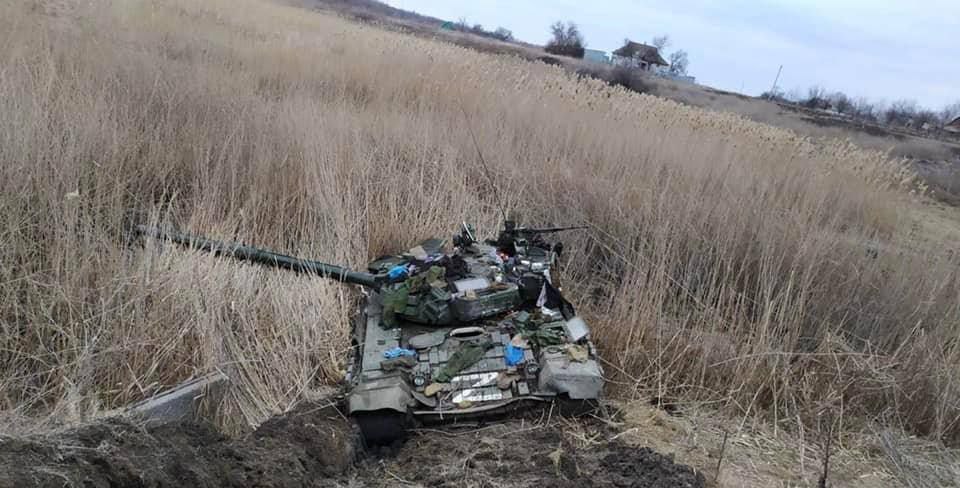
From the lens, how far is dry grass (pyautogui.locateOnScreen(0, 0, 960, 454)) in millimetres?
2904

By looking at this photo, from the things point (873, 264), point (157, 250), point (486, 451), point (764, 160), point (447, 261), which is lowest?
point (486, 451)

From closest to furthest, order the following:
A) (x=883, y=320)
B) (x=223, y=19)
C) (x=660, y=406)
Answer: (x=660, y=406), (x=883, y=320), (x=223, y=19)

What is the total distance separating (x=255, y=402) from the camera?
2.82 m

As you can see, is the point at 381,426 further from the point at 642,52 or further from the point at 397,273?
the point at 642,52

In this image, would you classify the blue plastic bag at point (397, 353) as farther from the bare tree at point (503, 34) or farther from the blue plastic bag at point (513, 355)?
the bare tree at point (503, 34)

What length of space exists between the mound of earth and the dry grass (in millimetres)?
486

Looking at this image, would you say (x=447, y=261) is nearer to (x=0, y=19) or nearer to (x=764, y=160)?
(x=764, y=160)

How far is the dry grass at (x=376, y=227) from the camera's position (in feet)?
9.53

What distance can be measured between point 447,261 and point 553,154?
2808 millimetres

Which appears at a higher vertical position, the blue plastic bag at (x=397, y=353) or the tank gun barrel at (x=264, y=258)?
the tank gun barrel at (x=264, y=258)

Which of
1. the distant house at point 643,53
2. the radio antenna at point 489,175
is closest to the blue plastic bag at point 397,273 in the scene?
the radio antenna at point 489,175

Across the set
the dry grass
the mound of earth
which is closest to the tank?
the mound of earth

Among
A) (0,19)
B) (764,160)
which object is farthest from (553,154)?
(0,19)

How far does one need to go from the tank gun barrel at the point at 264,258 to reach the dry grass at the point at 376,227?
9 centimetres
